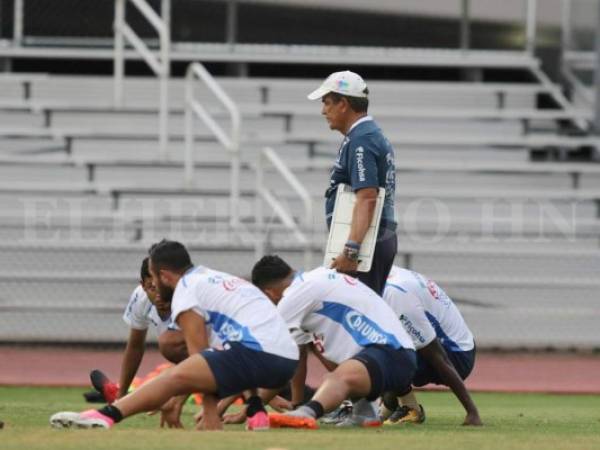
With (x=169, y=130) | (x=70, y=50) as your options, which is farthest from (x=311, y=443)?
(x=70, y=50)

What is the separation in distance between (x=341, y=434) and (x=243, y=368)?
63 cm

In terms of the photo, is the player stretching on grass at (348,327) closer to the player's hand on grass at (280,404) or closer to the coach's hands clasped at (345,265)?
the coach's hands clasped at (345,265)

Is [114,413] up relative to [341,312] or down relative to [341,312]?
down

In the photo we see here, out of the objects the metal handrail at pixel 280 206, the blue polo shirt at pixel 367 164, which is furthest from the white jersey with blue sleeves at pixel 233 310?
the metal handrail at pixel 280 206

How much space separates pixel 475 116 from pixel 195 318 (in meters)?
10.4

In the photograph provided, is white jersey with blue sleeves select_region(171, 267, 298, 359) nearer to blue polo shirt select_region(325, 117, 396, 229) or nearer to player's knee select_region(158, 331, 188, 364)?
player's knee select_region(158, 331, 188, 364)

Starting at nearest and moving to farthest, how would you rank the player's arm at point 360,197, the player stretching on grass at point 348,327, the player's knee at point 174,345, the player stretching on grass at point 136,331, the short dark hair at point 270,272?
the player stretching on grass at point 348,327
the short dark hair at point 270,272
the player's arm at point 360,197
the player's knee at point 174,345
the player stretching on grass at point 136,331

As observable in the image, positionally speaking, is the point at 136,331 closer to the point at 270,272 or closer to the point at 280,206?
the point at 270,272

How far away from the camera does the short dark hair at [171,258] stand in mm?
8672

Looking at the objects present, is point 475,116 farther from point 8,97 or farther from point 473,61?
point 8,97

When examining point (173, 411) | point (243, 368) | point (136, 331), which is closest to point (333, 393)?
point (243, 368)

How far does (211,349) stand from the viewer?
853 cm

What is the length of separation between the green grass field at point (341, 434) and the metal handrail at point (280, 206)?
4050 mm

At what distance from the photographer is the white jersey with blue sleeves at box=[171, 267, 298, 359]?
27.8 feet
